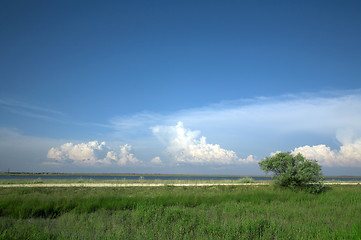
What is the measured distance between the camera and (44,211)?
12422 mm

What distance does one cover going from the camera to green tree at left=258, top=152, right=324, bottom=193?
25.7m

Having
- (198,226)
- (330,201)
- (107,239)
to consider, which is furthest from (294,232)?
(330,201)

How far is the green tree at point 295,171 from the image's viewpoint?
84.3ft

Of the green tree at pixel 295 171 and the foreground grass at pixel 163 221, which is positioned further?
the green tree at pixel 295 171

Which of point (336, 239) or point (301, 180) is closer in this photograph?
point (336, 239)

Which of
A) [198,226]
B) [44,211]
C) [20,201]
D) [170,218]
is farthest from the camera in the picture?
[20,201]

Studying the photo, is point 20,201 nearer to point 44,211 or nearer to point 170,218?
point 44,211

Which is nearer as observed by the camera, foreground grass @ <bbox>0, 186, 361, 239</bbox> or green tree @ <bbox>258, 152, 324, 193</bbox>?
foreground grass @ <bbox>0, 186, 361, 239</bbox>

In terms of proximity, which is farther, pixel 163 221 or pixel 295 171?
pixel 295 171

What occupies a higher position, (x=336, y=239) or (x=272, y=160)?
(x=272, y=160)

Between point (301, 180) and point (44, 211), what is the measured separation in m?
24.3

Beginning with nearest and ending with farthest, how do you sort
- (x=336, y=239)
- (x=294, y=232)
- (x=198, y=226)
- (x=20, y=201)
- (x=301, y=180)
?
(x=336, y=239) < (x=294, y=232) < (x=198, y=226) < (x=20, y=201) < (x=301, y=180)

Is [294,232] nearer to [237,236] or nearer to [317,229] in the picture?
[317,229]

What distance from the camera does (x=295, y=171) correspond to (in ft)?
87.2
